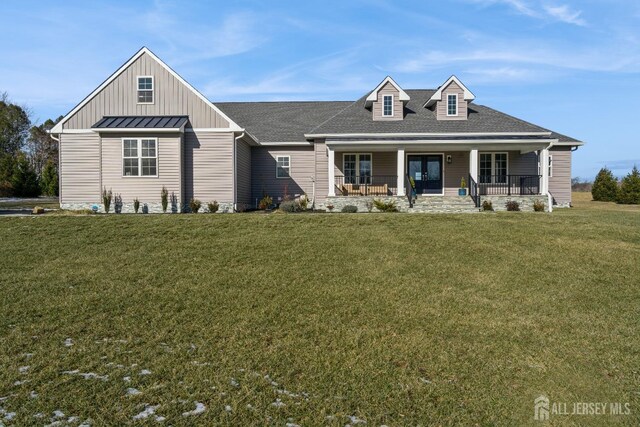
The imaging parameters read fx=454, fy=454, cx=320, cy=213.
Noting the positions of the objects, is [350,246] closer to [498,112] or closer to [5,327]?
[5,327]

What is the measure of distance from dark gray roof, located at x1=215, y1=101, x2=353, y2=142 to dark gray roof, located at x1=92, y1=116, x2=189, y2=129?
496 centimetres

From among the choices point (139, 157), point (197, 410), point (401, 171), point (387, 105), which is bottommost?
point (197, 410)

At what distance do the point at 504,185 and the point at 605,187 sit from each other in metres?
12.5

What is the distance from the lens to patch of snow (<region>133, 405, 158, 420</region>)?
3.85 m

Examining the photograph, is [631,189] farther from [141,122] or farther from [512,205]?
[141,122]

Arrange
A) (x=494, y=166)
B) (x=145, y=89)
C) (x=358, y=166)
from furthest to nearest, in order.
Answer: (x=494, y=166)
(x=358, y=166)
(x=145, y=89)

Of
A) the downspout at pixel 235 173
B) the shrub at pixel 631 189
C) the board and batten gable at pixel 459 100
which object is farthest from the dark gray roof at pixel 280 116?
the shrub at pixel 631 189

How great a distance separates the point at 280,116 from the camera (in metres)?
25.3

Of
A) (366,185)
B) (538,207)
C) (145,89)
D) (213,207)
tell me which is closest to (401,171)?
(366,185)

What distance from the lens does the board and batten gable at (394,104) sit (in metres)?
21.7

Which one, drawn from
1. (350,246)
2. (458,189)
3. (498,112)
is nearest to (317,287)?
(350,246)

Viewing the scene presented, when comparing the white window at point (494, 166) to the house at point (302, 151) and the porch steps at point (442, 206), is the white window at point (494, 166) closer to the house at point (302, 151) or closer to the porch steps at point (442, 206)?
the house at point (302, 151)

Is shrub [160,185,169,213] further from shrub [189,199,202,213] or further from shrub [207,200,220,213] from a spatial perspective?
shrub [207,200,220,213]

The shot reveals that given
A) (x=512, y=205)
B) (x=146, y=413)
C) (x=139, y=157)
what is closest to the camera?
(x=146, y=413)
